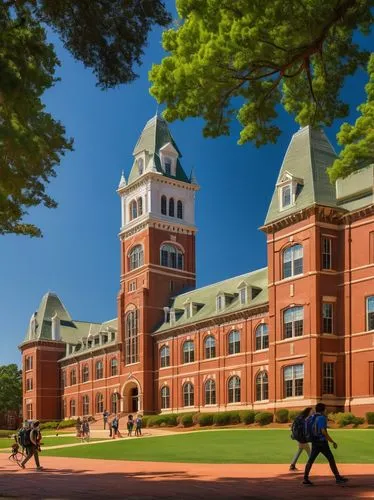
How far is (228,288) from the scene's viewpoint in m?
61.1

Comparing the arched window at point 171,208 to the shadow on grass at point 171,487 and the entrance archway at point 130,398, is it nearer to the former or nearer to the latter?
the entrance archway at point 130,398

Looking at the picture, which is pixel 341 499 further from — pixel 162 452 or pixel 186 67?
pixel 162 452

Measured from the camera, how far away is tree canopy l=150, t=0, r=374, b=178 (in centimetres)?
1465

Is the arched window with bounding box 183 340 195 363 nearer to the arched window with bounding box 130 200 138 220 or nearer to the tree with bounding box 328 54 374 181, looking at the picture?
the arched window with bounding box 130 200 138 220

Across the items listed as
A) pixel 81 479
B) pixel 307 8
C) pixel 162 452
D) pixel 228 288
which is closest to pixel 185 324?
pixel 228 288

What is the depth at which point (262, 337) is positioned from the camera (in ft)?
170

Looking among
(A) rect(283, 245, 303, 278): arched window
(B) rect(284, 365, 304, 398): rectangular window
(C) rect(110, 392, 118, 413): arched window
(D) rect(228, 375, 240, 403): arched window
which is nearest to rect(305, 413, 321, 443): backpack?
(B) rect(284, 365, 304, 398): rectangular window

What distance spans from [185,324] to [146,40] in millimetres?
47835

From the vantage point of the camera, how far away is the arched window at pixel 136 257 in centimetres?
6938

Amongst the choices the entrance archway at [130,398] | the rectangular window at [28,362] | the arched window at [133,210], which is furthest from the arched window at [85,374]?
the arched window at [133,210]

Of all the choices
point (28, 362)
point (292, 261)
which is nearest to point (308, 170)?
point (292, 261)

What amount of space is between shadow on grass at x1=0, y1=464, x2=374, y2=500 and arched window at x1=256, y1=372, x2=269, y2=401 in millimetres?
31888

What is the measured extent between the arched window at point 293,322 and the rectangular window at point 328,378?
271cm

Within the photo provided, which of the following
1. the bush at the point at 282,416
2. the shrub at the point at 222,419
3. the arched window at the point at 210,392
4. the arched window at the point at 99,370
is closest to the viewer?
the bush at the point at 282,416
